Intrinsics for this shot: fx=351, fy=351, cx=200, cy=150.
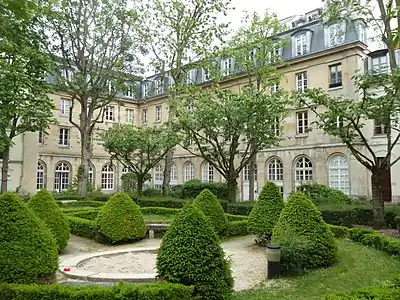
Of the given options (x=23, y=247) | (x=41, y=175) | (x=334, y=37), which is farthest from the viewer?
(x=41, y=175)

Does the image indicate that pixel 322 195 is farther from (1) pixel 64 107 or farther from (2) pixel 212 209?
(1) pixel 64 107

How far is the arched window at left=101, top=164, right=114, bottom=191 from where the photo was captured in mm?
33719

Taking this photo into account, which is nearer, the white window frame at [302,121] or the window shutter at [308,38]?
the white window frame at [302,121]

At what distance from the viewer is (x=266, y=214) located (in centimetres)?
977

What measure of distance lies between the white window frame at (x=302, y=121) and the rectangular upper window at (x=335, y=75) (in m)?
2.51

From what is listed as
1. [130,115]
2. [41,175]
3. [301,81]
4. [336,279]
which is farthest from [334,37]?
[41,175]

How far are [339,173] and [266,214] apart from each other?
13.9m

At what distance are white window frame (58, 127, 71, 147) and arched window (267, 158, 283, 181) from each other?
1815cm

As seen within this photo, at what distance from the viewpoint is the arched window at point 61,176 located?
99.8 feet

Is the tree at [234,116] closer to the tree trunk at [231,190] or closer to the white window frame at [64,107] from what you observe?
the tree trunk at [231,190]

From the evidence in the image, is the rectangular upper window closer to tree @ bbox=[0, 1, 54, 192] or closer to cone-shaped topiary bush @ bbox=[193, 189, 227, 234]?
cone-shaped topiary bush @ bbox=[193, 189, 227, 234]

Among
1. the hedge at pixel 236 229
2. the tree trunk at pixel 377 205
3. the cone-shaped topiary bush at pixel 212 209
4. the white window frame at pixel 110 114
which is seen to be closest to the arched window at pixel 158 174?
the white window frame at pixel 110 114

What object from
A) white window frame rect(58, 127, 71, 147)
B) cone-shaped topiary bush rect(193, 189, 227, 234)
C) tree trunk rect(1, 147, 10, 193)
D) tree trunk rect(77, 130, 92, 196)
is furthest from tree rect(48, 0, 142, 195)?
cone-shaped topiary bush rect(193, 189, 227, 234)

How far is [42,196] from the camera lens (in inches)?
366
